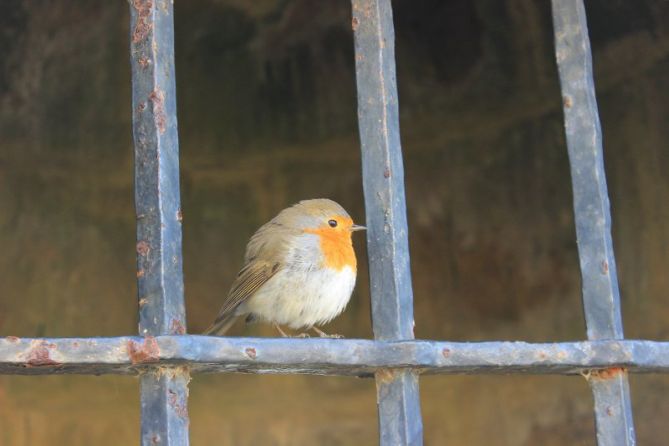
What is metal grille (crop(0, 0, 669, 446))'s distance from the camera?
3.34m

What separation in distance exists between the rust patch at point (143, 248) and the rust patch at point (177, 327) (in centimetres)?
21

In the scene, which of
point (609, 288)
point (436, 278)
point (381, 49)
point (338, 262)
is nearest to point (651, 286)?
point (436, 278)

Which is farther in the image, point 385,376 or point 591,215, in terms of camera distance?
point 591,215

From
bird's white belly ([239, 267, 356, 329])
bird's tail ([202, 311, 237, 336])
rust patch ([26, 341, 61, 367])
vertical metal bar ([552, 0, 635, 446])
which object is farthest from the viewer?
bird's tail ([202, 311, 237, 336])

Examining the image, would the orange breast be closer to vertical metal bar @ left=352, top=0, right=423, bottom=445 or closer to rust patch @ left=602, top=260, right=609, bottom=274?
vertical metal bar @ left=352, top=0, right=423, bottom=445

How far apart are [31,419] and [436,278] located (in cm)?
216

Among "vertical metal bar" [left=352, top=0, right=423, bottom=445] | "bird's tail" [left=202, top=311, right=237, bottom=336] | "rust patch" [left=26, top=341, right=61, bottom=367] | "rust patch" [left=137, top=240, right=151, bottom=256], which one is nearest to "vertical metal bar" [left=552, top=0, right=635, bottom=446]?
"vertical metal bar" [left=352, top=0, right=423, bottom=445]

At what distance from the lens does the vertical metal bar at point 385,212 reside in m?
3.62

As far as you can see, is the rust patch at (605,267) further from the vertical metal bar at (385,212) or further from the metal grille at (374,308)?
the vertical metal bar at (385,212)

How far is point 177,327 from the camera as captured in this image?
134 inches

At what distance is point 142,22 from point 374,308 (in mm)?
1054

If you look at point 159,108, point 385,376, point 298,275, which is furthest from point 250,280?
point 159,108

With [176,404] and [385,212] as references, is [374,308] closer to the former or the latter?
[385,212]

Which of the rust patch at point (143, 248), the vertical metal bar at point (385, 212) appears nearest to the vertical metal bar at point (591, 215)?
the vertical metal bar at point (385, 212)
